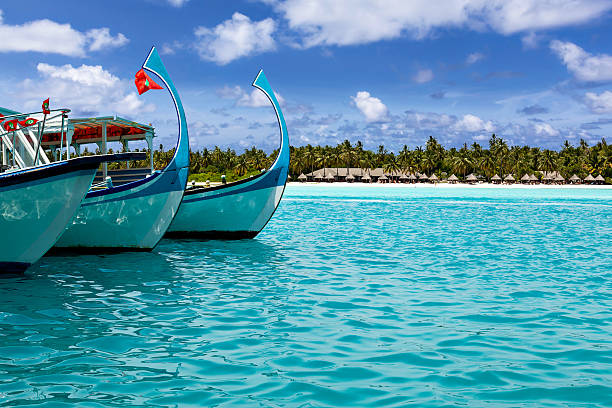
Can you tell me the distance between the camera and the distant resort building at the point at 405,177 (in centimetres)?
9631

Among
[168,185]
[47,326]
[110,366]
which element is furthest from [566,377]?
[168,185]

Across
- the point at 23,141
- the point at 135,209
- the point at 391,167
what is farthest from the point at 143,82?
the point at 391,167

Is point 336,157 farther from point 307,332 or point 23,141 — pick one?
point 307,332

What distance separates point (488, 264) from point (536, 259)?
1.71 metres

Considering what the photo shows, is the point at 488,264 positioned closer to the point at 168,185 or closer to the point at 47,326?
the point at 168,185

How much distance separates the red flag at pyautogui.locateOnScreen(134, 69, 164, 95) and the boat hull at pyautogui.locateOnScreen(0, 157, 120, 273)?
4084 millimetres

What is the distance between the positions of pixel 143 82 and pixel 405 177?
92.1 metres

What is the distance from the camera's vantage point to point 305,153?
355ft

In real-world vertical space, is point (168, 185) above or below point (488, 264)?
above

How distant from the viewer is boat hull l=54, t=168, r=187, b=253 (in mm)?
12617

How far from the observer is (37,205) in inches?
362

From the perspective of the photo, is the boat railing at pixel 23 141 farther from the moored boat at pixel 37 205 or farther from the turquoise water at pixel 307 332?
the moored boat at pixel 37 205

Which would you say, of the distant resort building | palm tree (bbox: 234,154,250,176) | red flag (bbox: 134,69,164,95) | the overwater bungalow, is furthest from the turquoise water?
palm tree (bbox: 234,154,250,176)

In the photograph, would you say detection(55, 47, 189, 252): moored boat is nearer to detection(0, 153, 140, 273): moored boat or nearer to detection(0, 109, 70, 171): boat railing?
detection(0, 109, 70, 171): boat railing
